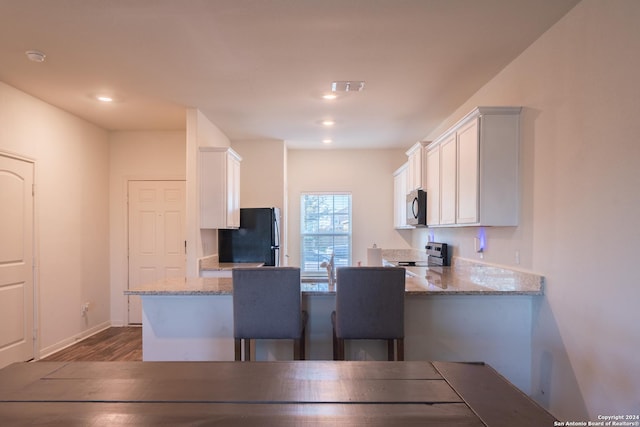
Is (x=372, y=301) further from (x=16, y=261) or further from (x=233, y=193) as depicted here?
(x=16, y=261)

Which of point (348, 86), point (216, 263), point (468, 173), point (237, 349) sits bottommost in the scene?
point (237, 349)

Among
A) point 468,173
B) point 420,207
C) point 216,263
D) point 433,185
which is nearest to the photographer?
point 468,173

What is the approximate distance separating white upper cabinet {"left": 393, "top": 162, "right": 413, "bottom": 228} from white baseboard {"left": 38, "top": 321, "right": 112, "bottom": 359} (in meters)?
4.24

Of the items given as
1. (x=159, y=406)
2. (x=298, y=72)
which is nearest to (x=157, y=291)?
(x=159, y=406)

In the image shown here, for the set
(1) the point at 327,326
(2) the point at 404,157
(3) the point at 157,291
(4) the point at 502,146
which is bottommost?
(1) the point at 327,326

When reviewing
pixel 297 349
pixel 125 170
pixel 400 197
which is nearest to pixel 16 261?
pixel 125 170

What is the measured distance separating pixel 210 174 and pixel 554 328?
11.0 feet

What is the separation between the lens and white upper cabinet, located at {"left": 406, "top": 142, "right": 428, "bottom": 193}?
13.0 ft

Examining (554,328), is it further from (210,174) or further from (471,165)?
(210,174)

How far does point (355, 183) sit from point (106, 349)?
4.05 meters

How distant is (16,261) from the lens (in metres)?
3.29

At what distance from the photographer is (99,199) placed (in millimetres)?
4531

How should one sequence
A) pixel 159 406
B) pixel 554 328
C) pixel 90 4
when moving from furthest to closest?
pixel 554 328
pixel 90 4
pixel 159 406

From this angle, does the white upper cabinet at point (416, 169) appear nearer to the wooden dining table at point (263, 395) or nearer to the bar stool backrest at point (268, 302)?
the bar stool backrest at point (268, 302)
